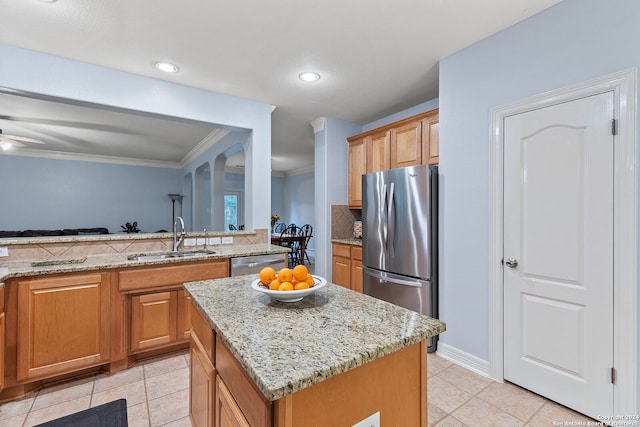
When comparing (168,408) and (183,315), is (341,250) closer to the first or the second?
(183,315)

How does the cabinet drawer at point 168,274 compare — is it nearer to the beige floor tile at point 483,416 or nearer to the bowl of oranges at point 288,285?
the bowl of oranges at point 288,285

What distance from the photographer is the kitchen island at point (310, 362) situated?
2.41ft

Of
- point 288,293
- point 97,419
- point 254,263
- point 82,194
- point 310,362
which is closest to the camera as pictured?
point 310,362

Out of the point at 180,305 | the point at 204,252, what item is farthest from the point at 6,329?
the point at 204,252

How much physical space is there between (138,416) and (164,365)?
636 mm

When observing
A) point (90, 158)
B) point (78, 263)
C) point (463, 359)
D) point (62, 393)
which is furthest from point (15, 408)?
point (90, 158)

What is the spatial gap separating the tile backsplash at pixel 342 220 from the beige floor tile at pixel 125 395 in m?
2.64

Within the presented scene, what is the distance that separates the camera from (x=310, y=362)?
761 mm

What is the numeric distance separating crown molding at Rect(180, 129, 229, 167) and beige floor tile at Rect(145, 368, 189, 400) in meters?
3.02

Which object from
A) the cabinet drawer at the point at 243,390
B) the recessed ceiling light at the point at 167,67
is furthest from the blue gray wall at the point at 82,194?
the cabinet drawer at the point at 243,390

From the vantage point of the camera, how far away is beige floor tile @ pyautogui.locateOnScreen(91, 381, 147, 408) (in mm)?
1924

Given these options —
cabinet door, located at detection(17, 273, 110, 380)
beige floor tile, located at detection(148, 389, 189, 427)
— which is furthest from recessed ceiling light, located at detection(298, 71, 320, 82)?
beige floor tile, located at detection(148, 389, 189, 427)

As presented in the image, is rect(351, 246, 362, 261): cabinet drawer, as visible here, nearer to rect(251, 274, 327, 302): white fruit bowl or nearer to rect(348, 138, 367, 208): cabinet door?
rect(348, 138, 367, 208): cabinet door

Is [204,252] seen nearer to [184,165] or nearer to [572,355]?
[572,355]
